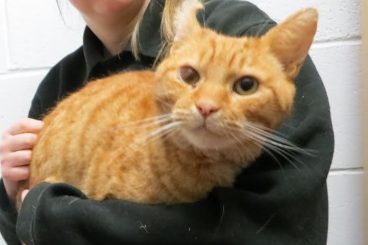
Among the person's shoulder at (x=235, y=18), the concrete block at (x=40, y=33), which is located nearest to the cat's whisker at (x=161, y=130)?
the person's shoulder at (x=235, y=18)

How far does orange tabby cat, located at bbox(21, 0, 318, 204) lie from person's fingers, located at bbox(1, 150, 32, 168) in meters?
0.18

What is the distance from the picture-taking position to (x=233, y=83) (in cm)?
73

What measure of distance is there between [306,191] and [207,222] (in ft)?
0.49

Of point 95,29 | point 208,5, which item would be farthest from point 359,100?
point 95,29

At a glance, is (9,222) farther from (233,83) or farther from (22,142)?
(233,83)

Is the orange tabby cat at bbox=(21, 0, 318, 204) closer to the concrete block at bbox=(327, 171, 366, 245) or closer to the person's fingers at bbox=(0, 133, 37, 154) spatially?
the person's fingers at bbox=(0, 133, 37, 154)

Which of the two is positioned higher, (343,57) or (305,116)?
(305,116)

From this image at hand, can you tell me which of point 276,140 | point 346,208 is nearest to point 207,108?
point 276,140

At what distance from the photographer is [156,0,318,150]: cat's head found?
2.28ft

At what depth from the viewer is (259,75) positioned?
73 centimetres

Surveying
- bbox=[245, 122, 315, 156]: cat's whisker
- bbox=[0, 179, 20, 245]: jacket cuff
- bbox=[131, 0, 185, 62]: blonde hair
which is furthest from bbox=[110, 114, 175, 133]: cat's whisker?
bbox=[0, 179, 20, 245]: jacket cuff

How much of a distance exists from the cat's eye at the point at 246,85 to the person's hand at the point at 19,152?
1.65 feet

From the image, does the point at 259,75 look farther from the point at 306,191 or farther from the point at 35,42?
the point at 35,42

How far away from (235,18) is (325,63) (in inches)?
21.8
